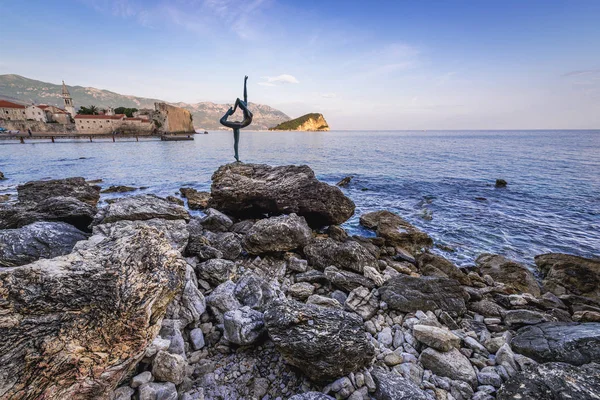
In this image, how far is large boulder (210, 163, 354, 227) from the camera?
1043 cm

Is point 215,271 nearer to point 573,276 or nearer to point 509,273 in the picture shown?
point 509,273

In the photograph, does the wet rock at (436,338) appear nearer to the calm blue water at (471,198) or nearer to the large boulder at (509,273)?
the large boulder at (509,273)

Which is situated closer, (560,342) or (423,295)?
(560,342)

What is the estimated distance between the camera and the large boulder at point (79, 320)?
235 cm

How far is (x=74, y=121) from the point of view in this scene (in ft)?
288

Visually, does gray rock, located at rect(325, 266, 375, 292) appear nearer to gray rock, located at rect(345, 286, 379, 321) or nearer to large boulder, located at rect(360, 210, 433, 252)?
gray rock, located at rect(345, 286, 379, 321)

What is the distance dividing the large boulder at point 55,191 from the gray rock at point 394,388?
14437 millimetres

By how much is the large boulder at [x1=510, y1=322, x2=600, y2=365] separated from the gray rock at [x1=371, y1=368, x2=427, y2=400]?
240 cm

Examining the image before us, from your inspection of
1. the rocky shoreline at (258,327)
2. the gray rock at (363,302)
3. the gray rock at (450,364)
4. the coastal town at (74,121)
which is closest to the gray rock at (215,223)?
the rocky shoreline at (258,327)

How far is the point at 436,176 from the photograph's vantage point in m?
26.4

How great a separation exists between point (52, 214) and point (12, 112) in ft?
405

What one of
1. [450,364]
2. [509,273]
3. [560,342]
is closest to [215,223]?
[450,364]

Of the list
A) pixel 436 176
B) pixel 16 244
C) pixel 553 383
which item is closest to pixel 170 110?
pixel 436 176

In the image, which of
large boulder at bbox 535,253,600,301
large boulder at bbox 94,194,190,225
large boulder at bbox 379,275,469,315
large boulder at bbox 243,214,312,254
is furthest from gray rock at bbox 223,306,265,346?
large boulder at bbox 535,253,600,301
